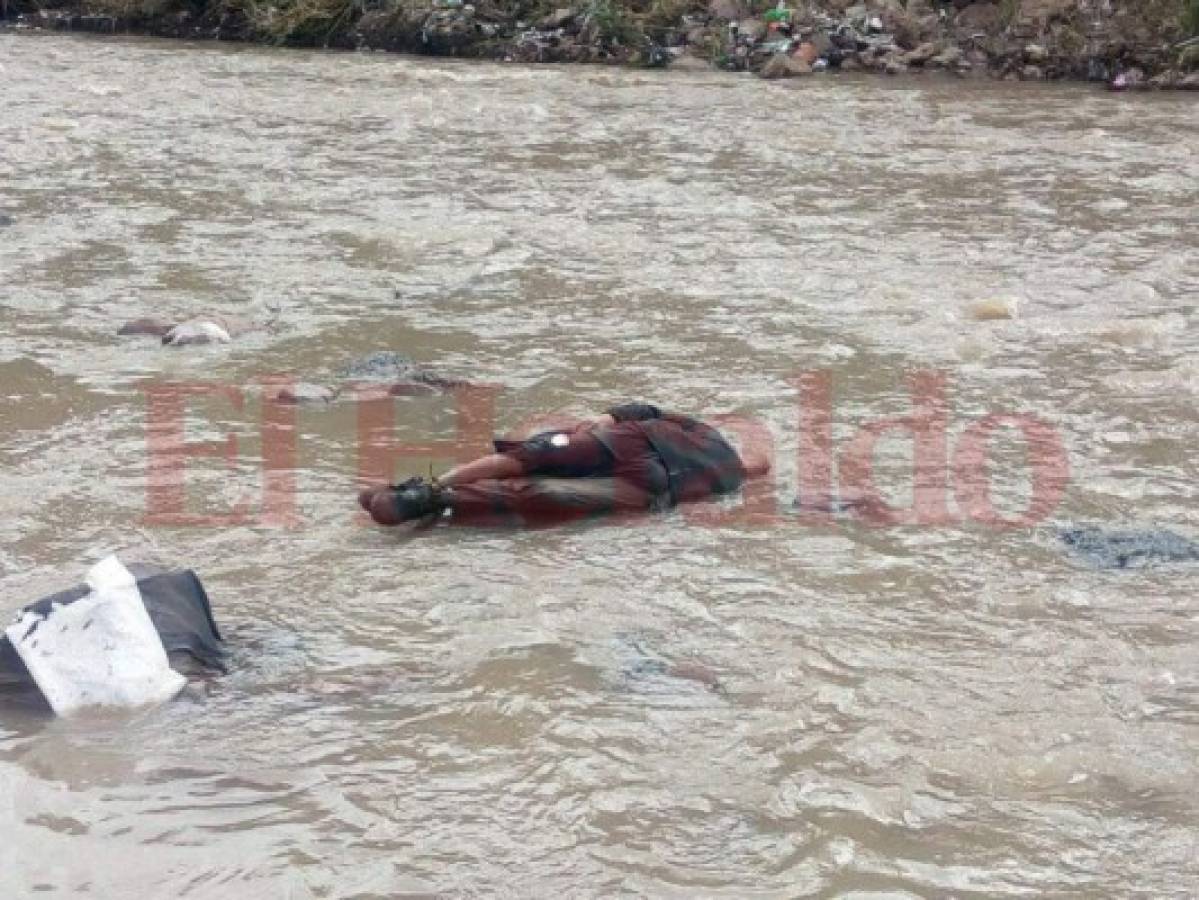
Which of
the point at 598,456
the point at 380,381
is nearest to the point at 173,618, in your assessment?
the point at 598,456

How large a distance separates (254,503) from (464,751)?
6.19 ft

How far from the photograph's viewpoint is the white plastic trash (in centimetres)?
408

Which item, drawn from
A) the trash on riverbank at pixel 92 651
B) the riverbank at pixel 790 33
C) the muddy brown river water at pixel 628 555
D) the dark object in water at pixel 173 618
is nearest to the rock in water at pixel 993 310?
the muddy brown river water at pixel 628 555

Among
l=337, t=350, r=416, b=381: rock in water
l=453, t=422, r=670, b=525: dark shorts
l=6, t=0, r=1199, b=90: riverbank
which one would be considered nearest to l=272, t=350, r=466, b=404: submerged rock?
l=337, t=350, r=416, b=381: rock in water

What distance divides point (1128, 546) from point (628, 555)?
59.6 inches

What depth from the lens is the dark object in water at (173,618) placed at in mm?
4113

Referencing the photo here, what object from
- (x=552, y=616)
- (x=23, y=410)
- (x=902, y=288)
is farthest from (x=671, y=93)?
(x=552, y=616)

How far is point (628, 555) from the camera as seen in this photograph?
205 inches

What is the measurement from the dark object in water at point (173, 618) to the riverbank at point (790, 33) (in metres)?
12.1

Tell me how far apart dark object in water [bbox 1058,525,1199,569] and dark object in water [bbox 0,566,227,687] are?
101 inches

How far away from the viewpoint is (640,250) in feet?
30.2

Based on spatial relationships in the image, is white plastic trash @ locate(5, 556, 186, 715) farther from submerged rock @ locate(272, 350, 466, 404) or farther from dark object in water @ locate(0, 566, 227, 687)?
submerged rock @ locate(272, 350, 466, 404)

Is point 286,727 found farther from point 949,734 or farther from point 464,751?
point 949,734

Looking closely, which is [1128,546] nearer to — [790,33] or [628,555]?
[628,555]
